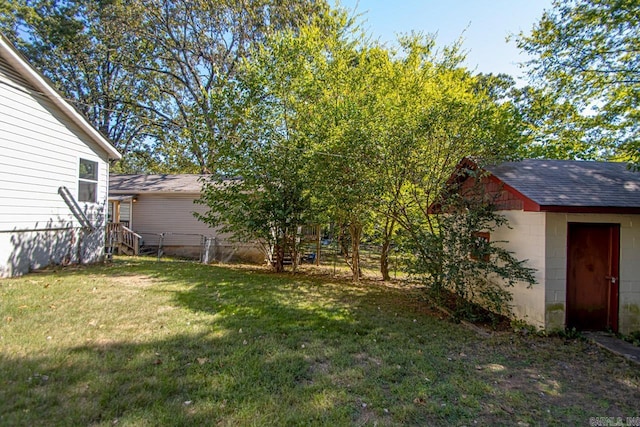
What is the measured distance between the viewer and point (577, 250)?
5.66 m

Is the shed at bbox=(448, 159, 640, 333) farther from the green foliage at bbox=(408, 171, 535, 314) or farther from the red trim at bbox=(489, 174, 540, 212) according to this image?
the green foliage at bbox=(408, 171, 535, 314)

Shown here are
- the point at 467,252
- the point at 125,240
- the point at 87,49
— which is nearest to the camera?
the point at 467,252

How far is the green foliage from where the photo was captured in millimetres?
5871

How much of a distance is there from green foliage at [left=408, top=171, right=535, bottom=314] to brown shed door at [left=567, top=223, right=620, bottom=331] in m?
0.86

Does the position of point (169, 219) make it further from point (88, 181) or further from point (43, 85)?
point (43, 85)

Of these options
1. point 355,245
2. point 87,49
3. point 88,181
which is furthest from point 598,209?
point 87,49

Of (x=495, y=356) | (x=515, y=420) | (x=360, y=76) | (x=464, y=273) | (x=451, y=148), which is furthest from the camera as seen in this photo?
(x=360, y=76)

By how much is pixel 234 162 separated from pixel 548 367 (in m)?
8.69

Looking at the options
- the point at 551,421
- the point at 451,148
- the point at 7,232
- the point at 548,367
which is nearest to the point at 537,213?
the point at 451,148

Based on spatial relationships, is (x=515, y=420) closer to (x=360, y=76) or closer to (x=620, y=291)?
(x=620, y=291)

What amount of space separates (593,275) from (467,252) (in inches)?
82.7

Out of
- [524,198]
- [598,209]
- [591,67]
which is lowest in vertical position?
[598,209]

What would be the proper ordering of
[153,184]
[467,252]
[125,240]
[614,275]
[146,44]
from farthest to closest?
1. [146,44]
2. [153,184]
3. [125,240]
4. [467,252]
5. [614,275]

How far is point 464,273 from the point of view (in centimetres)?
623
